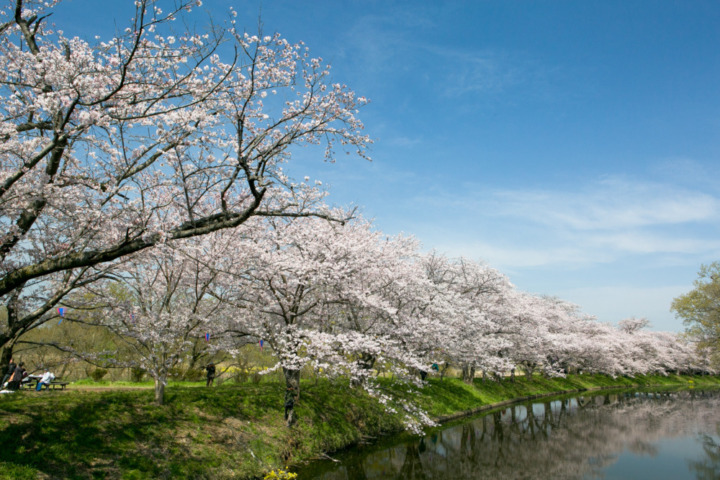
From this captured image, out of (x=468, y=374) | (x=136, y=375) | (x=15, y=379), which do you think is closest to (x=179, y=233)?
(x=15, y=379)

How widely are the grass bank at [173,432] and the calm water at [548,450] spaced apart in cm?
158

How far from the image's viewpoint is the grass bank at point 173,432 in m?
11.4

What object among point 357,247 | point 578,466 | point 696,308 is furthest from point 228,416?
point 696,308

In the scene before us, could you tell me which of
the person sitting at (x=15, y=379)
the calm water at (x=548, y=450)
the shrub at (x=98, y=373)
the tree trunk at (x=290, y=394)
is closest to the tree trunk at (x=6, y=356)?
the tree trunk at (x=290, y=394)

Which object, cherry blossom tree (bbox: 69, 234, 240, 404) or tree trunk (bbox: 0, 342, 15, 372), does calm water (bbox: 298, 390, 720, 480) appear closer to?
cherry blossom tree (bbox: 69, 234, 240, 404)

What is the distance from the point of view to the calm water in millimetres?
17906

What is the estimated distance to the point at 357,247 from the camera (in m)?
19.2

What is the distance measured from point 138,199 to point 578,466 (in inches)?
850

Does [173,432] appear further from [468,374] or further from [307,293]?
[468,374]

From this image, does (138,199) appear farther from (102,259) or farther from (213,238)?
(213,238)

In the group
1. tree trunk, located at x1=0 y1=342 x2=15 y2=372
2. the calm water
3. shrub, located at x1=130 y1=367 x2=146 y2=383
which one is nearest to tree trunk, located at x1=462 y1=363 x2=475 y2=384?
the calm water

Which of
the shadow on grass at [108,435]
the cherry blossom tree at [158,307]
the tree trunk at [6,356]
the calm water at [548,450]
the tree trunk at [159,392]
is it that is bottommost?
the calm water at [548,450]

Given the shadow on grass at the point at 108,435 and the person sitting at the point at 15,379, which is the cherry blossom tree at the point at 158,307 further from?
the person sitting at the point at 15,379

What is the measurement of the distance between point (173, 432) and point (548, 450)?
19.0m
